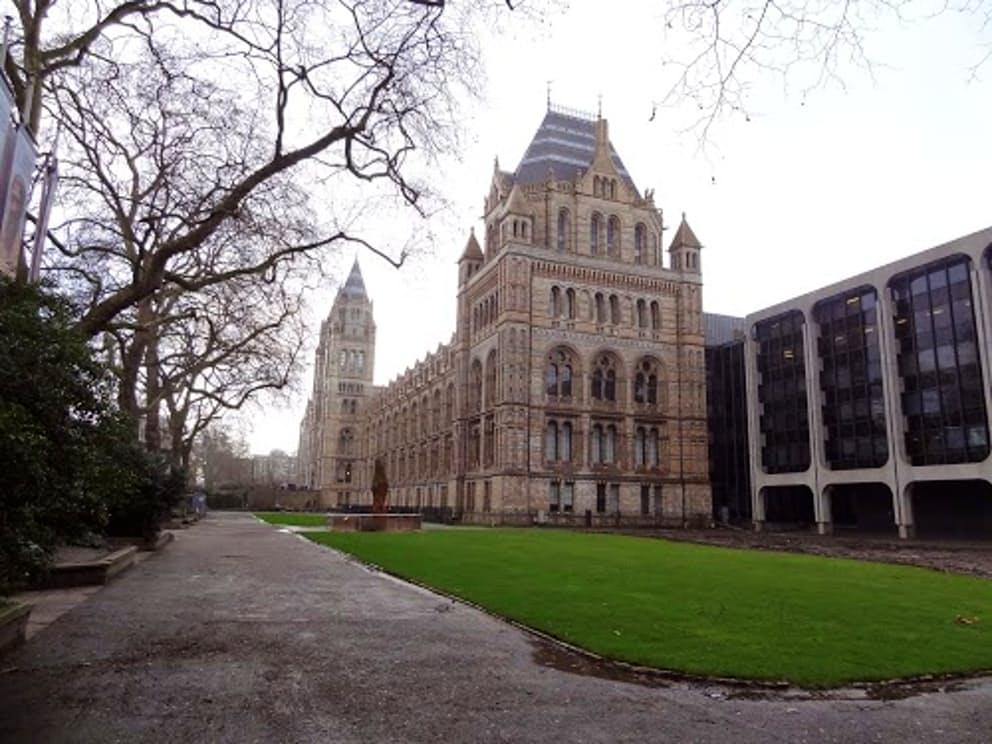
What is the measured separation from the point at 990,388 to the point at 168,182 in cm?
4125

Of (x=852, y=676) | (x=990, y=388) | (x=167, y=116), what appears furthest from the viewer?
(x=990, y=388)

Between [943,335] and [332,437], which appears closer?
[943,335]

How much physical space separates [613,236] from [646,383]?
12255 mm

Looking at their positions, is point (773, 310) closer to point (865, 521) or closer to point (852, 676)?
point (865, 521)

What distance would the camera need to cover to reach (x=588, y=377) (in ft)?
186

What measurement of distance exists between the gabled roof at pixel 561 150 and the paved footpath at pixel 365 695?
5462 cm

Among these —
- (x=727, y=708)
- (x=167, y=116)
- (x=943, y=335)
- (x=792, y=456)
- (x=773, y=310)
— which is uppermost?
(x=773, y=310)

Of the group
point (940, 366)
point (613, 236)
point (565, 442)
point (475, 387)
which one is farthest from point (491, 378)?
point (940, 366)

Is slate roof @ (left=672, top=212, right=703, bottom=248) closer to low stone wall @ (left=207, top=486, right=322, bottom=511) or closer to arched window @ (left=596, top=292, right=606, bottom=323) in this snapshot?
arched window @ (left=596, top=292, right=606, bottom=323)

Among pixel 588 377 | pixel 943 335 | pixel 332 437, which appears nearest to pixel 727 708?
pixel 943 335

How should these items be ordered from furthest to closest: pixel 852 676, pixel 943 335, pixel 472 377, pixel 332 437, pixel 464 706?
pixel 332 437, pixel 472 377, pixel 943 335, pixel 852 676, pixel 464 706

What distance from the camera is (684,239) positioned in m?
62.5

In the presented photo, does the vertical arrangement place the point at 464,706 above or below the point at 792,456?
below

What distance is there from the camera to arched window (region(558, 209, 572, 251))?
58.6 m
